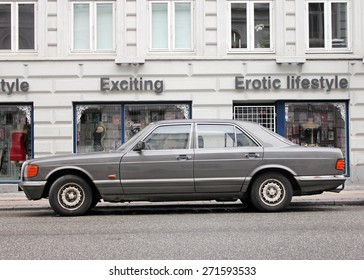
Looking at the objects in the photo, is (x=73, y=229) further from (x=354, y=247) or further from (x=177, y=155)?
(x=354, y=247)

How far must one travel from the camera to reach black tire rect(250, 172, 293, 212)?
1091 cm

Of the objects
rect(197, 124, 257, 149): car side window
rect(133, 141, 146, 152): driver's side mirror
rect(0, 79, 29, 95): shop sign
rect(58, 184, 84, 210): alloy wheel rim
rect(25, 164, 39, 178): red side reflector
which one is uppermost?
rect(0, 79, 29, 95): shop sign

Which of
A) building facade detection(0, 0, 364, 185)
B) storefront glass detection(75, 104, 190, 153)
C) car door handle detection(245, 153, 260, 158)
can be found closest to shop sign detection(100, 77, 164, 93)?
building facade detection(0, 0, 364, 185)

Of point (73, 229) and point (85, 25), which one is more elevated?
point (85, 25)

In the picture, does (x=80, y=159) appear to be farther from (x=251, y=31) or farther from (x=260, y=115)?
(x=251, y=31)

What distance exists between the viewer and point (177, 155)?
35.7 feet

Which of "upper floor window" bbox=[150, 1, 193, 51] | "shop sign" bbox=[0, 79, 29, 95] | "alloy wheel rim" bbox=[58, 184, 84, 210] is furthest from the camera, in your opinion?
"upper floor window" bbox=[150, 1, 193, 51]

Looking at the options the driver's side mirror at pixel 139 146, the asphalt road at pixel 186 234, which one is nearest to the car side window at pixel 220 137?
the driver's side mirror at pixel 139 146

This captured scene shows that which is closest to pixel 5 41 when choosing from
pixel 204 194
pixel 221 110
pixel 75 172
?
pixel 221 110

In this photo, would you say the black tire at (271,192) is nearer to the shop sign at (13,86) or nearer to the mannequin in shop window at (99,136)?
the mannequin in shop window at (99,136)

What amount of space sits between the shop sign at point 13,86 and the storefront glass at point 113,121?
5.93 feet

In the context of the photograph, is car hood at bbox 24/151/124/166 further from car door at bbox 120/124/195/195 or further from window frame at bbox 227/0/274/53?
window frame at bbox 227/0/274/53

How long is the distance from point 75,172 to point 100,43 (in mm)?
7814

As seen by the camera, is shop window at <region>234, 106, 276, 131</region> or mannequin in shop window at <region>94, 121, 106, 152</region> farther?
shop window at <region>234, 106, 276, 131</region>
